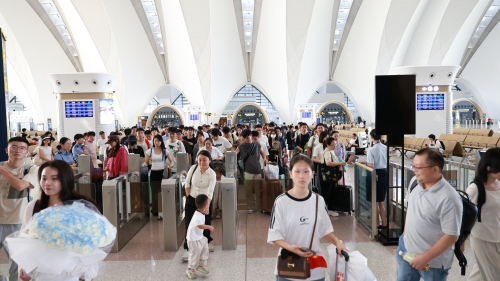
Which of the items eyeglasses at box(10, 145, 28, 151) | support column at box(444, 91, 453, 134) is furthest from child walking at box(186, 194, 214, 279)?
support column at box(444, 91, 453, 134)

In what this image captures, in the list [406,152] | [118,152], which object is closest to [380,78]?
[118,152]

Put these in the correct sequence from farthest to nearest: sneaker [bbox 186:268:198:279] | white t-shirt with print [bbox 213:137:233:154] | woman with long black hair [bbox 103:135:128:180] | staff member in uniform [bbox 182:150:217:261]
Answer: white t-shirt with print [bbox 213:137:233:154] < woman with long black hair [bbox 103:135:128:180] < staff member in uniform [bbox 182:150:217:261] < sneaker [bbox 186:268:198:279]

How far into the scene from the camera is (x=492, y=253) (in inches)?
131

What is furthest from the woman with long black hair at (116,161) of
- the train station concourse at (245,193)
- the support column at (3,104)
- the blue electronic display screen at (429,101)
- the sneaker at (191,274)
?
the blue electronic display screen at (429,101)

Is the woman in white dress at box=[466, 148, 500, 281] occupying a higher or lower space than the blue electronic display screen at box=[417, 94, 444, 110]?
lower

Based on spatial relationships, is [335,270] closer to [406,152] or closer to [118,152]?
[118,152]

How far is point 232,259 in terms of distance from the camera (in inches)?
223

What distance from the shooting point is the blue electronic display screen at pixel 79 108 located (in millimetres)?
20844

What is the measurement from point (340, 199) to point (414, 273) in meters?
5.09

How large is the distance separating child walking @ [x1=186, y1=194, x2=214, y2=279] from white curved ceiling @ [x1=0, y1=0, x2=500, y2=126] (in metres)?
29.7

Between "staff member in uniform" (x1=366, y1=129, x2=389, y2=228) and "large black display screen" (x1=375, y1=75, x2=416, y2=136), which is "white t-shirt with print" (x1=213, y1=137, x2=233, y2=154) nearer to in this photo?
"staff member in uniform" (x1=366, y1=129, x2=389, y2=228)

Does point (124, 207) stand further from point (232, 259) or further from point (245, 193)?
point (245, 193)

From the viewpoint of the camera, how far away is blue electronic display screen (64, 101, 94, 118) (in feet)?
68.4

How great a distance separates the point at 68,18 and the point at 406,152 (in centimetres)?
2955
